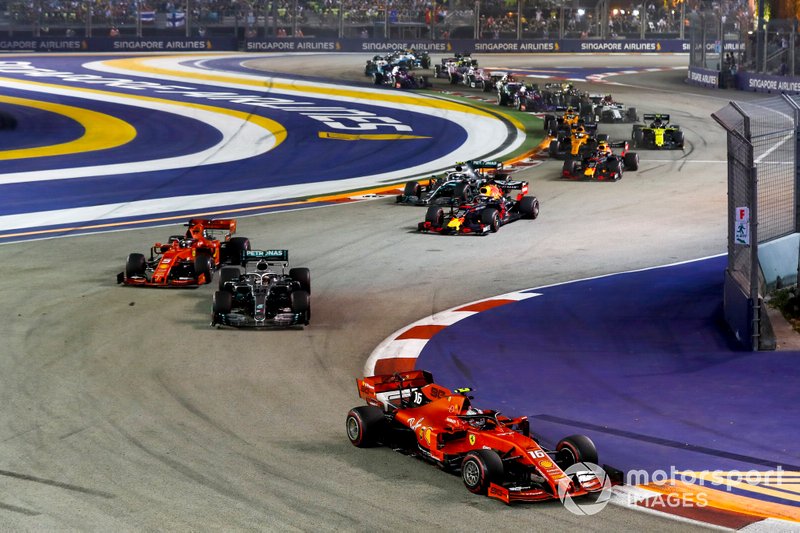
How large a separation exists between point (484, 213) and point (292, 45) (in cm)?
4764

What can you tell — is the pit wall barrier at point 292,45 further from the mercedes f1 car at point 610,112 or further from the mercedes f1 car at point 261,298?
the mercedes f1 car at point 261,298

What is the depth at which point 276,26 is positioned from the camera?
68.9 metres

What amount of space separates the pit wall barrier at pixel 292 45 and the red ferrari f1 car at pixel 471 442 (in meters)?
56.6

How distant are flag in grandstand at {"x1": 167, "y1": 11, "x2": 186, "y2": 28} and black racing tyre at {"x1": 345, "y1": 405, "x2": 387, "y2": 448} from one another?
2364 inches

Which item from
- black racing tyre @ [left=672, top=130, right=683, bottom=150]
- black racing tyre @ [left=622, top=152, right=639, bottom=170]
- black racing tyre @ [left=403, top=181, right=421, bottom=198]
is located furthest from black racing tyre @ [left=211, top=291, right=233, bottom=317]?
black racing tyre @ [left=672, top=130, right=683, bottom=150]

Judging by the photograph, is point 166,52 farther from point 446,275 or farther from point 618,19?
point 446,275

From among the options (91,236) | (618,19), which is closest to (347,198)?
(91,236)

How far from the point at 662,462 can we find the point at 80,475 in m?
4.91

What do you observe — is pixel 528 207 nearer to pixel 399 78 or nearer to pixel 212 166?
pixel 212 166

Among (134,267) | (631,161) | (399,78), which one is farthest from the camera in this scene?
(399,78)

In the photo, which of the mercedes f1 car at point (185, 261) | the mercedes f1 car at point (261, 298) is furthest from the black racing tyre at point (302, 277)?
the mercedes f1 car at point (185, 261)

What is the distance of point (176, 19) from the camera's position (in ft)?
225

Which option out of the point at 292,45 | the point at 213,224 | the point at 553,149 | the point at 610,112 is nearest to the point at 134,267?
the point at 213,224

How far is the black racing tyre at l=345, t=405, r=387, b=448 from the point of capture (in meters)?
11.0
